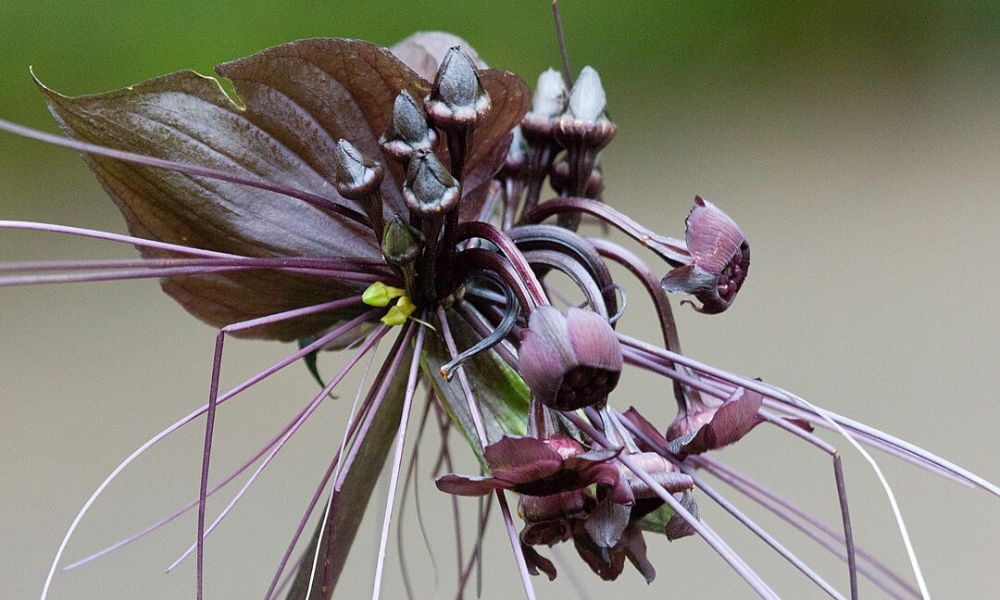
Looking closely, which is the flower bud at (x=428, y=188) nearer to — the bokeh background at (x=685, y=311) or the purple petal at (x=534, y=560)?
the purple petal at (x=534, y=560)

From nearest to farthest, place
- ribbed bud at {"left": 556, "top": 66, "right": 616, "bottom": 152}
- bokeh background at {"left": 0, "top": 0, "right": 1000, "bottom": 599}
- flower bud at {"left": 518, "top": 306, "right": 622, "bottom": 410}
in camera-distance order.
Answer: flower bud at {"left": 518, "top": 306, "right": 622, "bottom": 410} → ribbed bud at {"left": 556, "top": 66, "right": 616, "bottom": 152} → bokeh background at {"left": 0, "top": 0, "right": 1000, "bottom": 599}

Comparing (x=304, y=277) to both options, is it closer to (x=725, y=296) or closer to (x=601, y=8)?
(x=725, y=296)

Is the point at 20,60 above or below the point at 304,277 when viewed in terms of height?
above

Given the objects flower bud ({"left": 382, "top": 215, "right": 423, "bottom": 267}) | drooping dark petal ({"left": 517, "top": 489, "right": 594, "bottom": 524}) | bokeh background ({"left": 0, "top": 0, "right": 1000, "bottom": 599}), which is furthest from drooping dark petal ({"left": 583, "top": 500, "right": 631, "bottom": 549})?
bokeh background ({"left": 0, "top": 0, "right": 1000, "bottom": 599})

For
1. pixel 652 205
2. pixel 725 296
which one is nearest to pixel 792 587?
pixel 652 205

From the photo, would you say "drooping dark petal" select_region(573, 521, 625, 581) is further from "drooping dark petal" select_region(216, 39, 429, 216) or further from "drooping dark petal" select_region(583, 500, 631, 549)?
"drooping dark petal" select_region(216, 39, 429, 216)

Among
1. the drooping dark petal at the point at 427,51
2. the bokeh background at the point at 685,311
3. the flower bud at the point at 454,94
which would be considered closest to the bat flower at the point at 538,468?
the flower bud at the point at 454,94

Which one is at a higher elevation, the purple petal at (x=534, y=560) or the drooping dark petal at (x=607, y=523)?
the drooping dark petal at (x=607, y=523)
